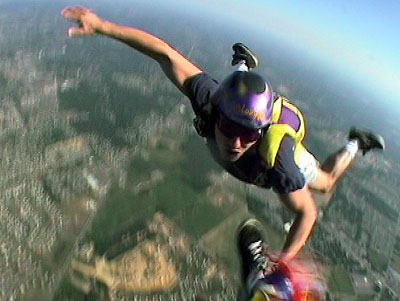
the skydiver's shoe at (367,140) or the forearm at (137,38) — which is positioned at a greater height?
the forearm at (137,38)

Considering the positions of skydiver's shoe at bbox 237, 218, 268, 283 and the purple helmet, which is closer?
the purple helmet

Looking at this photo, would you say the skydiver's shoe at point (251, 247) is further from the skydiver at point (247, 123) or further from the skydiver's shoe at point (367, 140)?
the skydiver's shoe at point (367, 140)

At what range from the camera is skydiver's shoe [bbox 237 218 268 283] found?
8.71ft

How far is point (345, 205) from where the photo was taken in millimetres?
34250

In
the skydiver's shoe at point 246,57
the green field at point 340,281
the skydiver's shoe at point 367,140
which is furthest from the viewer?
the green field at point 340,281

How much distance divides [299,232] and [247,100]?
1.19 m

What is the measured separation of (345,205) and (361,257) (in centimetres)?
650

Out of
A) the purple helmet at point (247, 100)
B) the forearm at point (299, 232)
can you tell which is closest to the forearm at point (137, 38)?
the purple helmet at point (247, 100)

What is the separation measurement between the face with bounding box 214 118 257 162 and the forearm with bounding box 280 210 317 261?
0.75m

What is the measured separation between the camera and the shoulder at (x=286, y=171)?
2443 mm

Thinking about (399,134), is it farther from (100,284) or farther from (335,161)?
(335,161)

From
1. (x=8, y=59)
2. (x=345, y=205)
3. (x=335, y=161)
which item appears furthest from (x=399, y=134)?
(x=335, y=161)

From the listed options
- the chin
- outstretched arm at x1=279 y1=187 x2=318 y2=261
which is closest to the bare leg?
outstretched arm at x1=279 y1=187 x2=318 y2=261

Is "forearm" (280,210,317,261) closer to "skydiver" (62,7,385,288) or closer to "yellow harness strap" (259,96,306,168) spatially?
"skydiver" (62,7,385,288)
